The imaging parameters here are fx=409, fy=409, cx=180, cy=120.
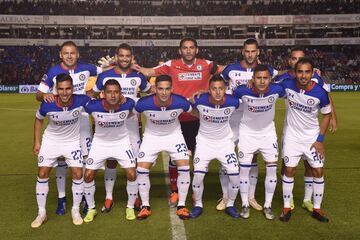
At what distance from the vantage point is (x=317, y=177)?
579cm

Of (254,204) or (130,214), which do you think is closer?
(130,214)

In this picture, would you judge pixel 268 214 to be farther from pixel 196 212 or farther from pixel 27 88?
pixel 27 88

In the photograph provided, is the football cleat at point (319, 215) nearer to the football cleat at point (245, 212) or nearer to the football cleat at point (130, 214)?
the football cleat at point (245, 212)

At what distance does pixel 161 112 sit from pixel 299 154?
2038 millimetres

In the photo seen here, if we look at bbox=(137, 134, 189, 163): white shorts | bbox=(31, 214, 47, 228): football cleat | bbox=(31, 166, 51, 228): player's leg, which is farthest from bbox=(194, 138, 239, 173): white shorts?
bbox=(31, 214, 47, 228): football cleat

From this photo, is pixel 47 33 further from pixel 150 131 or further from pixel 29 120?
pixel 150 131

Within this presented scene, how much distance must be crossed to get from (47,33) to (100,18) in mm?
5509

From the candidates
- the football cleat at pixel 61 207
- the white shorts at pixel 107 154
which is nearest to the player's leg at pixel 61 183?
the football cleat at pixel 61 207

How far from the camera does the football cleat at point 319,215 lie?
18.8 ft

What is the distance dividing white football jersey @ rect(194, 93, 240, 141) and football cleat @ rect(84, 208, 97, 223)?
1.91 metres

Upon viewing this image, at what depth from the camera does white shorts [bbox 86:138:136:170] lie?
19.0ft

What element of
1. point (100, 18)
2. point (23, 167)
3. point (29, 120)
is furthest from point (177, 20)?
point (23, 167)

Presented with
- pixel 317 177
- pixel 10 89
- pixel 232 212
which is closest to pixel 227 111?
pixel 232 212

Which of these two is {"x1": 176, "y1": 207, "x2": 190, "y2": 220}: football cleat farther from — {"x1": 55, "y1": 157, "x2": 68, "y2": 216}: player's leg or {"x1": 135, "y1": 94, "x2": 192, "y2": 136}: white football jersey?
{"x1": 55, "y1": 157, "x2": 68, "y2": 216}: player's leg
